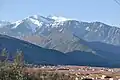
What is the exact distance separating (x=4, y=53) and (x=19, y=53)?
2.13 m

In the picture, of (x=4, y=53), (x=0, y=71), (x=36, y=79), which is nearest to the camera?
(x=4, y=53)

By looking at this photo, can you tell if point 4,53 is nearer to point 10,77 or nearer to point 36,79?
point 10,77

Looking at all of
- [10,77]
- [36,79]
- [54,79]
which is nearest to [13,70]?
[10,77]

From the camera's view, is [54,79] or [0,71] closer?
[0,71]

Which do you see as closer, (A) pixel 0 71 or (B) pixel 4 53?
(B) pixel 4 53

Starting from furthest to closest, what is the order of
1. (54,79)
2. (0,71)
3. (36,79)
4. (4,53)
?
1. (54,79)
2. (36,79)
3. (0,71)
4. (4,53)

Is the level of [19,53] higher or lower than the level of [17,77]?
higher

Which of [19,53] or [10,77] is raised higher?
[19,53]

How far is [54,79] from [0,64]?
25.4 metres

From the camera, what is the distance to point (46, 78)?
5066cm

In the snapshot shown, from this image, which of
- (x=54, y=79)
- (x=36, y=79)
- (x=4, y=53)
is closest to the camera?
(x=4, y=53)

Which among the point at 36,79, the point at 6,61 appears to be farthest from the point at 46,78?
the point at 6,61

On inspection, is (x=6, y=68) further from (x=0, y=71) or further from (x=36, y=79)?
(x=36, y=79)

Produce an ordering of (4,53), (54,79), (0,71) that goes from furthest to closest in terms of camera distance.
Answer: (54,79)
(0,71)
(4,53)
